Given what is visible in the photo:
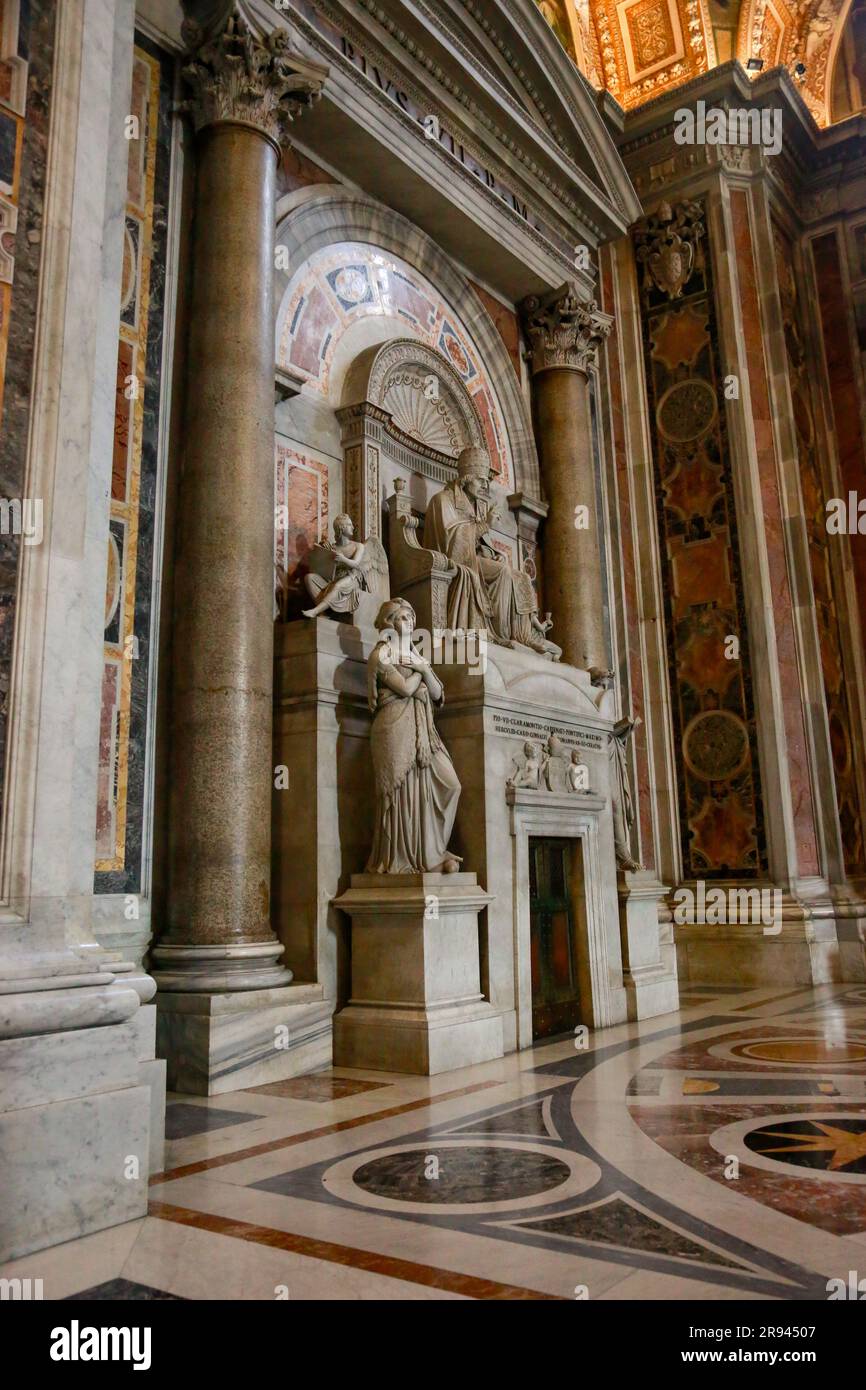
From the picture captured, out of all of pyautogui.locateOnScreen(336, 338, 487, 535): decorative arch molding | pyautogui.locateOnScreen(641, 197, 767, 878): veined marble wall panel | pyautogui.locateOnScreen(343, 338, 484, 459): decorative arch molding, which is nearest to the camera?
pyautogui.locateOnScreen(336, 338, 487, 535): decorative arch molding

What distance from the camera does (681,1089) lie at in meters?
5.68

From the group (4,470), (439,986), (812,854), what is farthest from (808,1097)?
(812,854)

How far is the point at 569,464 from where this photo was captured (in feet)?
39.3

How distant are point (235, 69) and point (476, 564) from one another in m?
4.11

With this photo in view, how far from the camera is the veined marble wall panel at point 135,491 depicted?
21.0 ft

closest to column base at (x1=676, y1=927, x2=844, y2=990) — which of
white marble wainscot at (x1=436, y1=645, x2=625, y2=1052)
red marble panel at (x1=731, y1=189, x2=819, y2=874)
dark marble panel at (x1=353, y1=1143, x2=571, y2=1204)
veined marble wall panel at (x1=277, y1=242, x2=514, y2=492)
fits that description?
red marble panel at (x1=731, y1=189, x2=819, y2=874)

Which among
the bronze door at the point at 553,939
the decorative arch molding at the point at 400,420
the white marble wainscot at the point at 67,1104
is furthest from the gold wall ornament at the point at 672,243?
the white marble wainscot at the point at 67,1104

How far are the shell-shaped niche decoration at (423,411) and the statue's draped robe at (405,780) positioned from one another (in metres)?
3.42

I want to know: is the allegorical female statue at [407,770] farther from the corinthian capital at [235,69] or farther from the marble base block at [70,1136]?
the corinthian capital at [235,69]

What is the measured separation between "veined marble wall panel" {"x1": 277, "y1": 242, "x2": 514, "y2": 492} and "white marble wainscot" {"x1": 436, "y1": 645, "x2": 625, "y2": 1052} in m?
3.11

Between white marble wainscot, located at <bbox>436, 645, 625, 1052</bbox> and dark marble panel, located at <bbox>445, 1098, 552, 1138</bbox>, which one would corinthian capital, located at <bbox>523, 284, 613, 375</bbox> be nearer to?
white marble wainscot, located at <bbox>436, 645, 625, 1052</bbox>

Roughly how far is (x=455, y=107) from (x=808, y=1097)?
9301mm

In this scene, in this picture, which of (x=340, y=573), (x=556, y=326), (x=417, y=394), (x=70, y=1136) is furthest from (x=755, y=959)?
(x=70, y=1136)

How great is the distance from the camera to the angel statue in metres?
7.79
